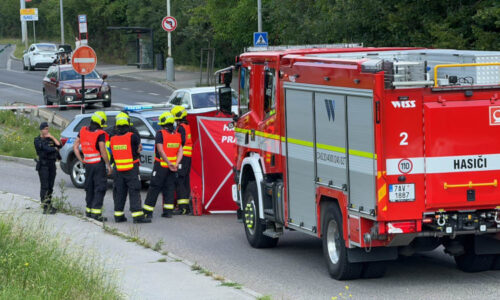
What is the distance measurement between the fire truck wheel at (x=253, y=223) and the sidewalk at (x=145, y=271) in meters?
1.68

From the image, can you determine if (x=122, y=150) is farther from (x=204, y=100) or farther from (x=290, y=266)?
(x=204, y=100)

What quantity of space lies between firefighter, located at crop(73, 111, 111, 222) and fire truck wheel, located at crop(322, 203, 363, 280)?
19.3 ft

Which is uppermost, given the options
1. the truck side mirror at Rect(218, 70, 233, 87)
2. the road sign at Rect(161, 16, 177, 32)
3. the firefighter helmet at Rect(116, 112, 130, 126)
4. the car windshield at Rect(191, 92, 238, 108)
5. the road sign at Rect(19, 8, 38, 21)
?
the road sign at Rect(19, 8, 38, 21)

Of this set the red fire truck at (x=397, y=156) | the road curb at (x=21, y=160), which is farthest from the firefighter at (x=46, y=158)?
the road curb at (x=21, y=160)

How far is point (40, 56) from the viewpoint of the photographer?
222ft

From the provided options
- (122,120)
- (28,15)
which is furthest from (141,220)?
(28,15)

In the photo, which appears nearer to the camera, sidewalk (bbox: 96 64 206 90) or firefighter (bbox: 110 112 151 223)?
firefighter (bbox: 110 112 151 223)

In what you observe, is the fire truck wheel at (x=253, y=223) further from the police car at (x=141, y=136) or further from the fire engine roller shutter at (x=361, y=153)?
the police car at (x=141, y=136)

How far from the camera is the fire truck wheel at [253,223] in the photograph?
14211mm

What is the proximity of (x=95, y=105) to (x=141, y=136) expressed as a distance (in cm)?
2102

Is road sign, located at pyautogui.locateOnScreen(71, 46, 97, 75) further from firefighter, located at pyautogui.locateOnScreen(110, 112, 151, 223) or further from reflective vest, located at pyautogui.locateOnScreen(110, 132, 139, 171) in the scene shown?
reflective vest, located at pyautogui.locateOnScreen(110, 132, 139, 171)

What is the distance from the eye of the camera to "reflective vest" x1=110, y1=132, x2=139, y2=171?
1658 centimetres

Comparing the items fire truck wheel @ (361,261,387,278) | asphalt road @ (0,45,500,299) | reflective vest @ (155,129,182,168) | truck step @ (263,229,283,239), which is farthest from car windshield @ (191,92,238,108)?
fire truck wheel @ (361,261,387,278)

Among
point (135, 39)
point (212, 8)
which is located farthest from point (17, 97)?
point (135, 39)
